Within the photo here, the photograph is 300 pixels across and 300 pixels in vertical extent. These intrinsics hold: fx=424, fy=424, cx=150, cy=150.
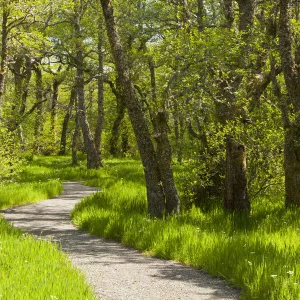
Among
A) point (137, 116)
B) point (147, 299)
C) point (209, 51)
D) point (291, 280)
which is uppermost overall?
point (209, 51)

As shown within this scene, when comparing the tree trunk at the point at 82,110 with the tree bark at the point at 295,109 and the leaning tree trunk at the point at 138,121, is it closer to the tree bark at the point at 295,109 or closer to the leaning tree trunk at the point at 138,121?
the leaning tree trunk at the point at 138,121

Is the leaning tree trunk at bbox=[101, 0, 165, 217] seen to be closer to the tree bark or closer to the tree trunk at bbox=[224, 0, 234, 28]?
the tree trunk at bbox=[224, 0, 234, 28]

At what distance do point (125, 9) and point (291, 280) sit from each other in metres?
15.2

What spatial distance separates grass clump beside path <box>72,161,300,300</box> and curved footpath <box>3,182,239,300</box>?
24cm

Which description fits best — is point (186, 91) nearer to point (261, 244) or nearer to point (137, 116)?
point (137, 116)

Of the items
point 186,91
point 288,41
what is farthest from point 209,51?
point 288,41

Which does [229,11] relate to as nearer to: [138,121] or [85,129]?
[138,121]

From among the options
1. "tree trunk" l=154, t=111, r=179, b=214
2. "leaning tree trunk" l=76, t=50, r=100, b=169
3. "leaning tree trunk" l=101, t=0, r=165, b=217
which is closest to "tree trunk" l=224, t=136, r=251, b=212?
"tree trunk" l=154, t=111, r=179, b=214

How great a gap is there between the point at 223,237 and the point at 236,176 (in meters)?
3.12

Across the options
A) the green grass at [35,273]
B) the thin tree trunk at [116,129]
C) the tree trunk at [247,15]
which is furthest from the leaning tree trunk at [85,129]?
the green grass at [35,273]

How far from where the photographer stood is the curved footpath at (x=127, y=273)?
5.47 meters

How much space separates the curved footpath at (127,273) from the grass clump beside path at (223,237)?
0.24 metres

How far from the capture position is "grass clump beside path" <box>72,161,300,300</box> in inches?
208

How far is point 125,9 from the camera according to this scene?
58.7 ft
